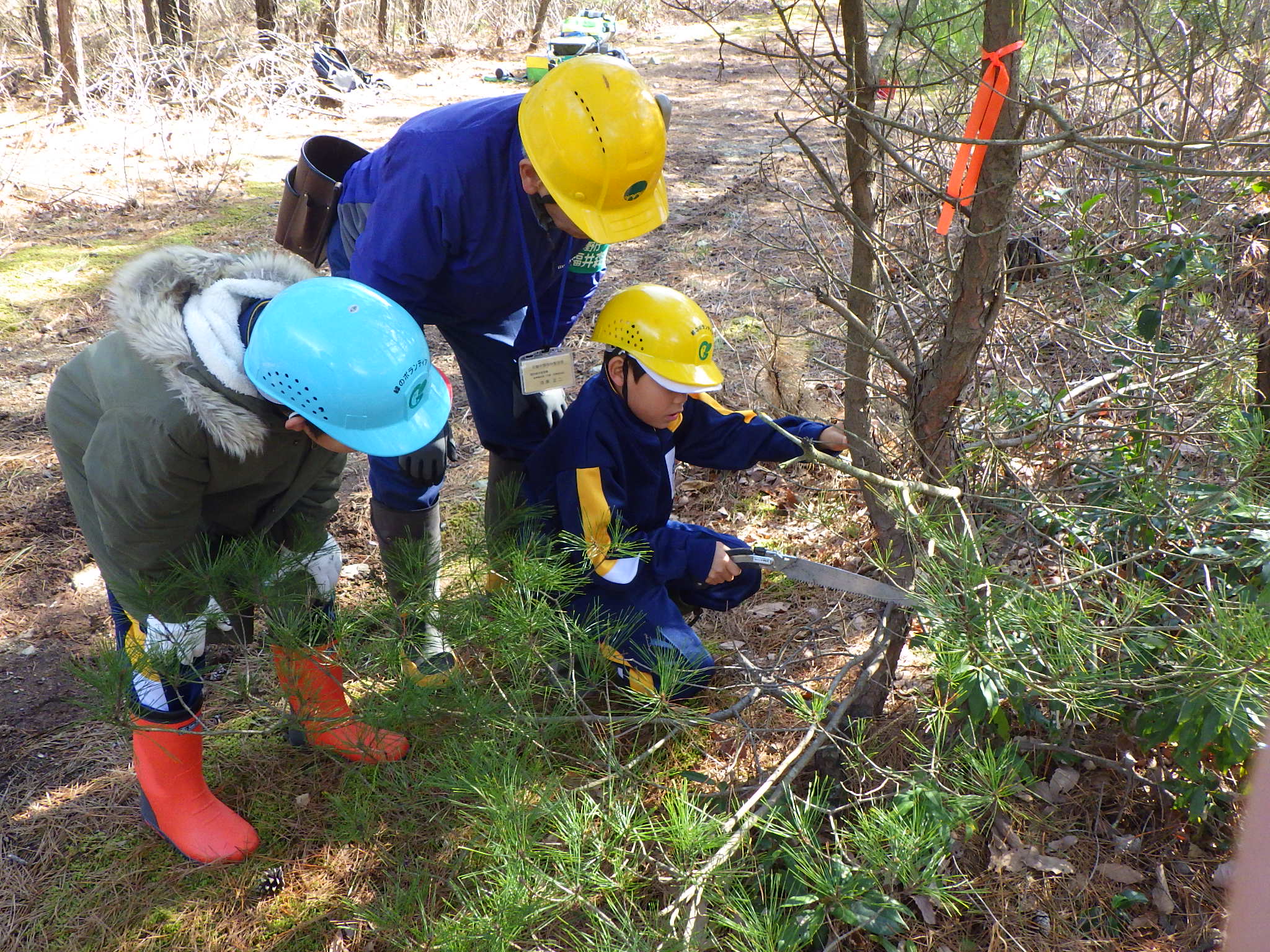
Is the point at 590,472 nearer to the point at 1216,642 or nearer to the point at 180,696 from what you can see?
→ the point at 180,696

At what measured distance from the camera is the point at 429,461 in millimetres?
2406

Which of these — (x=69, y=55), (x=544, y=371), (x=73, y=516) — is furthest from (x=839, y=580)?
(x=69, y=55)

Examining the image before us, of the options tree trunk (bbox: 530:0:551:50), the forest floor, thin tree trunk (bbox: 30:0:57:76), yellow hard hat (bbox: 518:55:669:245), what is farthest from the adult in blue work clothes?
tree trunk (bbox: 530:0:551:50)

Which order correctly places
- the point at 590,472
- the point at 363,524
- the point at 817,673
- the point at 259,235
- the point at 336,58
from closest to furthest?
the point at 590,472, the point at 817,673, the point at 363,524, the point at 259,235, the point at 336,58

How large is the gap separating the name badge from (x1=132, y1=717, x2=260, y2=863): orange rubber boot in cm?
117

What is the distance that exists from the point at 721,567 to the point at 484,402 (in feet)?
2.95

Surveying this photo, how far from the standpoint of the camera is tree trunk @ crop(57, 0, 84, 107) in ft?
23.1

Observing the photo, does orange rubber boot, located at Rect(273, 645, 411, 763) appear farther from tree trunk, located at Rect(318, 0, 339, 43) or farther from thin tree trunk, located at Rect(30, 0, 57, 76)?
tree trunk, located at Rect(318, 0, 339, 43)

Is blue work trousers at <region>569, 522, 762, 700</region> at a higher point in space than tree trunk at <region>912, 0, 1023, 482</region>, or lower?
lower

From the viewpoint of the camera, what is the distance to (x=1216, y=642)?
1.52 meters

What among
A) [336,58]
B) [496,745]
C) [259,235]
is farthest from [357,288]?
[336,58]

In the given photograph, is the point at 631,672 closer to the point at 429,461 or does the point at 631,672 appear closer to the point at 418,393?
the point at 429,461

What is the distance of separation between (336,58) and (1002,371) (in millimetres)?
Answer: 9463

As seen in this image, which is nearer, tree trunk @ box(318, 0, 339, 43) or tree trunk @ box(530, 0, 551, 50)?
tree trunk @ box(318, 0, 339, 43)
